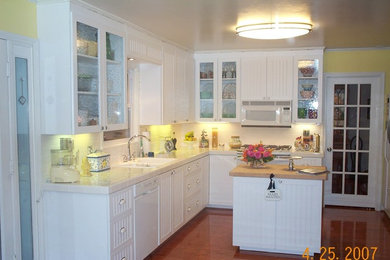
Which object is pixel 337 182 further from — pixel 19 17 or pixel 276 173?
pixel 19 17

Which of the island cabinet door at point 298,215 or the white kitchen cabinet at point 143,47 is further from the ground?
the white kitchen cabinet at point 143,47

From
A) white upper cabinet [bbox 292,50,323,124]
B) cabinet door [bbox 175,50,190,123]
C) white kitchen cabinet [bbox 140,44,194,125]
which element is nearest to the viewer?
white kitchen cabinet [bbox 140,44,194,125]

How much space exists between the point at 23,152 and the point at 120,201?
0.91 metres

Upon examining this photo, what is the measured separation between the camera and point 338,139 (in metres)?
6.55

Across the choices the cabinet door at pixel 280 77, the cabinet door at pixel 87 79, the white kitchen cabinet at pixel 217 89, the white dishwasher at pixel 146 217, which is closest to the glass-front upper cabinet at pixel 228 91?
the white kitchen cabinet at pixel 217 89

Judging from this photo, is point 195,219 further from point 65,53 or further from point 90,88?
point 65,53

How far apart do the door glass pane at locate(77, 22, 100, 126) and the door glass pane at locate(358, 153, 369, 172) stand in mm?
4455

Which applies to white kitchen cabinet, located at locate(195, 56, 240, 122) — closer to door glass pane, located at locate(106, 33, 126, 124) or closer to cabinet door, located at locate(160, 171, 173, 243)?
cabinet door, located at locate(160, 171, 173, 243)

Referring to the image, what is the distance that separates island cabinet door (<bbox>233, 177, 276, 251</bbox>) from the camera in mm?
4398

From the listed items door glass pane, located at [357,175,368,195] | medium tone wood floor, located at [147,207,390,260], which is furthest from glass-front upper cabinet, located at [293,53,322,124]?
medium tone wood floor, located at [147,207,390,260]

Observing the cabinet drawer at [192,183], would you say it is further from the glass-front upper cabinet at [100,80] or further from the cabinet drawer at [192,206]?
the glass-front upper cabinet at [100,80]

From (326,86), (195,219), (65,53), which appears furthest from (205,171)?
(65,53)

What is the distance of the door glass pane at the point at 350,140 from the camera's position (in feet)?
21.3
